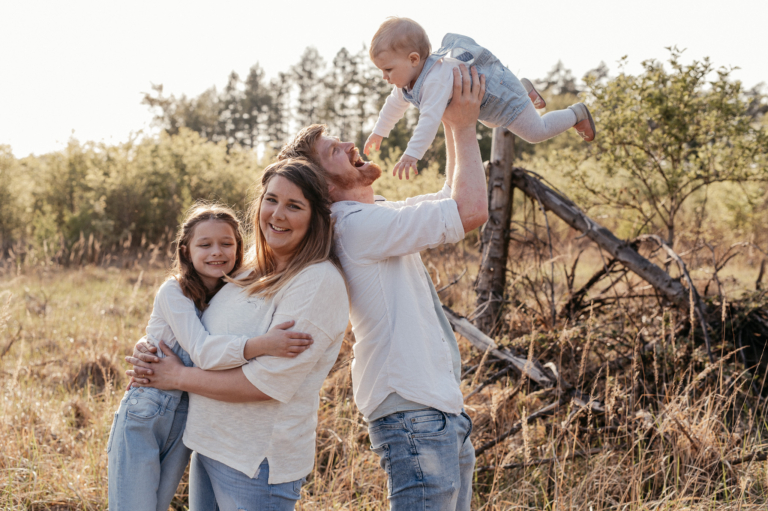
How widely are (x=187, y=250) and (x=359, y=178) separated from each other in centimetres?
80

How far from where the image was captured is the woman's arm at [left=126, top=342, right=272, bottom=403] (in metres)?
1.69

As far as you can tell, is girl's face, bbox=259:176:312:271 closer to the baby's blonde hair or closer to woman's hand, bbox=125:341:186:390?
woman's hand, bbox=125:341:186:390

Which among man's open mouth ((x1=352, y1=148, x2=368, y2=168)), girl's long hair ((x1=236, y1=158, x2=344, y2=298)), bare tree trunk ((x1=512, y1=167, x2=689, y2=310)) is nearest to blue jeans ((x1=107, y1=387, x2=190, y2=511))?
girl's long hair ((x1=236, y1=158, x2=344, y2=298))

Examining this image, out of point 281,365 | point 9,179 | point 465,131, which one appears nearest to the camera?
point 281,365

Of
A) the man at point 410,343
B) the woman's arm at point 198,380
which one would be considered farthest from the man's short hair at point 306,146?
the woman's arm at point 198,380

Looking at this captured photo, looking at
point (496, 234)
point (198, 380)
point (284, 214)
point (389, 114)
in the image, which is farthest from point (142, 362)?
point (496, 234)

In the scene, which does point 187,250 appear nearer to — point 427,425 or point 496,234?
point 427,425

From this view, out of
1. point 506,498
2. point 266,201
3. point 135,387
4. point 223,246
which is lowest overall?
point 506,498

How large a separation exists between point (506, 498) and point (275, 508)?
5.32ft

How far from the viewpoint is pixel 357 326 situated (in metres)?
1.94

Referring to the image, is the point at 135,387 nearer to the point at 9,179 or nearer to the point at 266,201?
the point at 266,201

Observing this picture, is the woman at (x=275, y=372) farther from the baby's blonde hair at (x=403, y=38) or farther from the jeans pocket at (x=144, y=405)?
the baby's blonde hair at (x=403, y=38)

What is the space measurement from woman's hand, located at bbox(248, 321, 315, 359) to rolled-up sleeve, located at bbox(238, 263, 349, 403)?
21 mm

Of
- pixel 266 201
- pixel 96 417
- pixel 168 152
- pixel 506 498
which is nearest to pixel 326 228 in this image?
pixel 266 201
